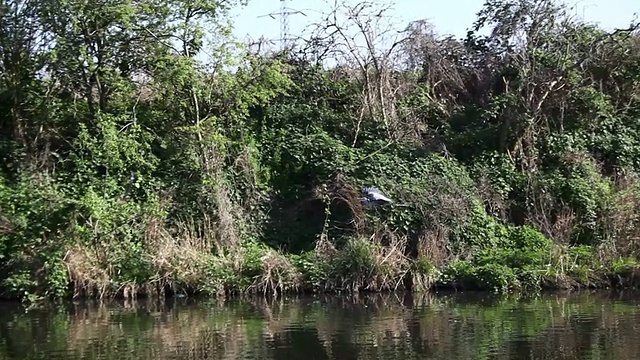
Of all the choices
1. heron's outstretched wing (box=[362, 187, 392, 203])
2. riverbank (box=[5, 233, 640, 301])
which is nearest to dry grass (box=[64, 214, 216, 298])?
riverbank (box=[5, 233, 640, 301])

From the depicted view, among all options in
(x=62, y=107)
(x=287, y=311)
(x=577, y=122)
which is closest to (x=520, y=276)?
(x=287, y=311)

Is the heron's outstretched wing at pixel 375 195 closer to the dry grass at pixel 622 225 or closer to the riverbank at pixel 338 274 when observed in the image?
the riverbank at pixel 338 274

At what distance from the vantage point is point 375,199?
76.8 ft

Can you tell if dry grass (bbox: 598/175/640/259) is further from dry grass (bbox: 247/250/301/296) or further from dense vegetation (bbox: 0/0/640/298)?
dry grass (bbox: 247/250/301/296)

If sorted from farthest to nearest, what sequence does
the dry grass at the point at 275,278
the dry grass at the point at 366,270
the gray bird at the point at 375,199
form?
1. the gray bird at the point at 375,199
2. the dry grass at the point at 366,270
3. the dry grass at the point at 275,278

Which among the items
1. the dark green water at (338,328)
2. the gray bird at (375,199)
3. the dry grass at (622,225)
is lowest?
the dark green water at (338,328)

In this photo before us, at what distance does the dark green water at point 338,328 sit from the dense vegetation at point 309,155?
48.6 inches

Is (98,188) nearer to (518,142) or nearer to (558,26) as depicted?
(518,142)

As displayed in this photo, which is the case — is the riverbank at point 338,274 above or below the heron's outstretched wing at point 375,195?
below

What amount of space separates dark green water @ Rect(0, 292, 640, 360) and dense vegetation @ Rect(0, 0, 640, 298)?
4.05 feet

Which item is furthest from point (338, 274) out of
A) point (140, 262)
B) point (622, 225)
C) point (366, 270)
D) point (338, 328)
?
point (622, 225)

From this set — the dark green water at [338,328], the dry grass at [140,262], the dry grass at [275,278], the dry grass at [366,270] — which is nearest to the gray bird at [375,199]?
the dry grass at [366,270]

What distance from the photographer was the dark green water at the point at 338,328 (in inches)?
519

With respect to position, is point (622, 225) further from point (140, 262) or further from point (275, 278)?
point (140, 262)
